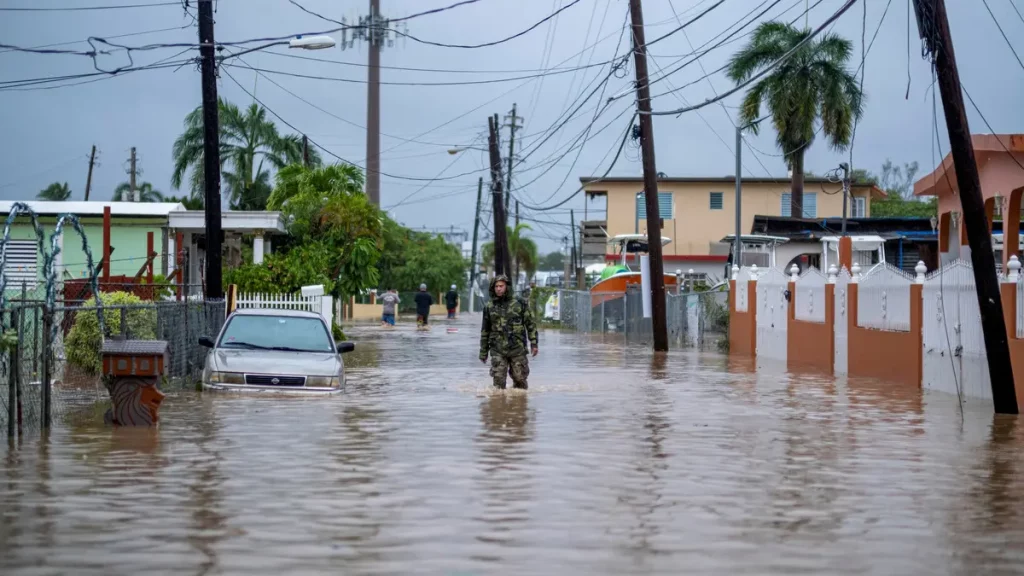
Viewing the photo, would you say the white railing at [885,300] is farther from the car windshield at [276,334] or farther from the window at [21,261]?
the window at [21,261]

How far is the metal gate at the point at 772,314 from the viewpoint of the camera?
29.0 meters

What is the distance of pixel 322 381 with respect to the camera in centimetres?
1712

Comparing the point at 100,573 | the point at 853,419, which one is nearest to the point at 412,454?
the point at 100,573

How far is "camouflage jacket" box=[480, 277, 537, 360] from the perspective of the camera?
18.3 metres

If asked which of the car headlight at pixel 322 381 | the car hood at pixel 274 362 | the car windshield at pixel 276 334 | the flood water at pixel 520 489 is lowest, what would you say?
the flood water at pixel 520 489

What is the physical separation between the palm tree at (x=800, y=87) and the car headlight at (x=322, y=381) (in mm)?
32776

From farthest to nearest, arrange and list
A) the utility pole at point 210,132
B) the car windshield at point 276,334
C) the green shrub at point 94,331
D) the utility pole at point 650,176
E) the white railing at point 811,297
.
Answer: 1. the utility pole at point 650,176
2. the white railing at point 811,297
3. the utility pole at point 210,132
4. the car windshield at point 276,334
5. the green shrub at point 94,331

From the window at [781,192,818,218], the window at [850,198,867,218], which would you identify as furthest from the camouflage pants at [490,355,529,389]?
the window at [781,192,818,218]

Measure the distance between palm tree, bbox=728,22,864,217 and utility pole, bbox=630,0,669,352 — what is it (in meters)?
16.4

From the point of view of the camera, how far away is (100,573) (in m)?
6.82

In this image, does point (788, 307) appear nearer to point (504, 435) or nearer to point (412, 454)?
point (504, 435)

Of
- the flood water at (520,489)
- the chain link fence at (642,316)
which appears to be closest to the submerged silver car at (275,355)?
the flood water at (520,489)

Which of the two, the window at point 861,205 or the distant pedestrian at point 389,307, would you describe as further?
the window at point 861,205

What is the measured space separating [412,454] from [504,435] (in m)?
1.82
